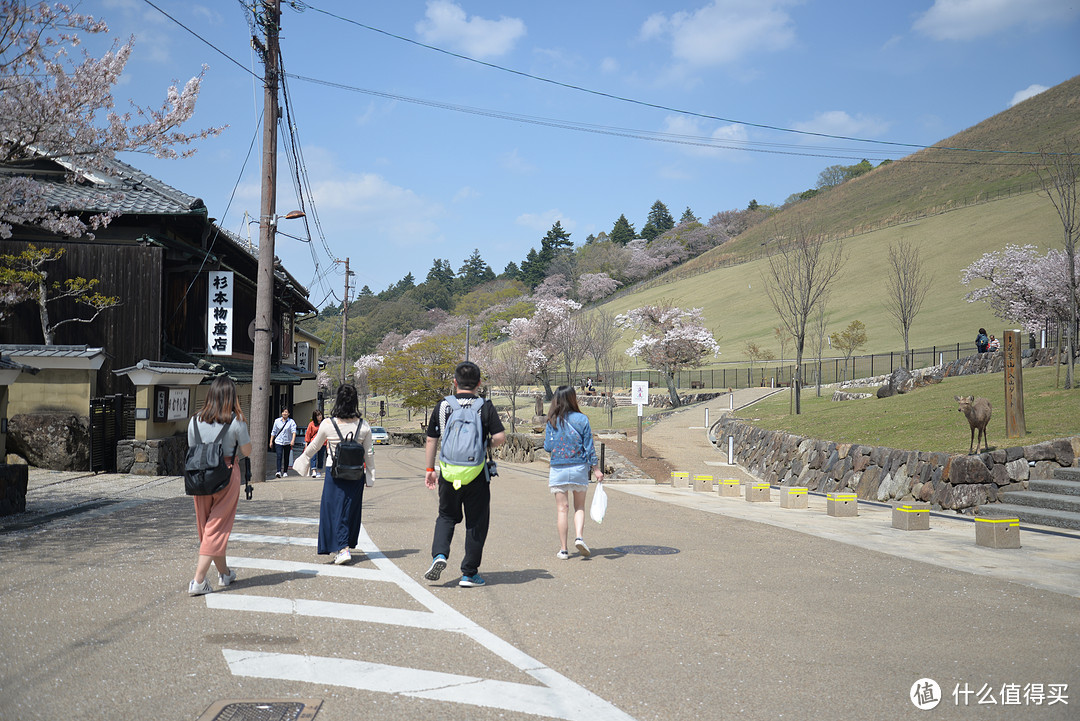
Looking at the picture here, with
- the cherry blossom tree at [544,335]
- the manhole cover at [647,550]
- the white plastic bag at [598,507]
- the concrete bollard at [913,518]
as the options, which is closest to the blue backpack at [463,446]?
the white plastic bag at [598,507]

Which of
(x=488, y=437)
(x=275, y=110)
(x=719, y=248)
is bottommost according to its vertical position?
(x=488, y=437)

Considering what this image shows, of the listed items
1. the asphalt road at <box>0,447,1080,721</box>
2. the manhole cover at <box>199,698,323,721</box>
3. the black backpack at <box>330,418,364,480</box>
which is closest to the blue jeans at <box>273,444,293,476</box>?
the asphalt road at <box>0,447,1080,721</box>

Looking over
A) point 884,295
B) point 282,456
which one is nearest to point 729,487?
point 282,456

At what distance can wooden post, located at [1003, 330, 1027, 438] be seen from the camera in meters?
13.2

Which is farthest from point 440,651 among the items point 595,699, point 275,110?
point 275,110

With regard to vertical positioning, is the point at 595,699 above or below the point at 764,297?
below

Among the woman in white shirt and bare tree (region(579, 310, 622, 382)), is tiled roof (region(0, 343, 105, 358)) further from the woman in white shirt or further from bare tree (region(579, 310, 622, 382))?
bare tree (region(579, 310, 622, 382))

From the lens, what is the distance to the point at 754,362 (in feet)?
200

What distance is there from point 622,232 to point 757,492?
360 feet

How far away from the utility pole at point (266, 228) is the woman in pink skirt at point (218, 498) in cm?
1056

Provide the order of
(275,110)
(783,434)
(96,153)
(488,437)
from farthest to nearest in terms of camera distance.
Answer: (783,434) → (275,110) → (96,153) → (488,437)

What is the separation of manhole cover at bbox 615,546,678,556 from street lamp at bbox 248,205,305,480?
33.4 ft

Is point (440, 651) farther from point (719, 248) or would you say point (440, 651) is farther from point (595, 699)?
point (719, 248)

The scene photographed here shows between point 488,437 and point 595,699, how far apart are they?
271cm
